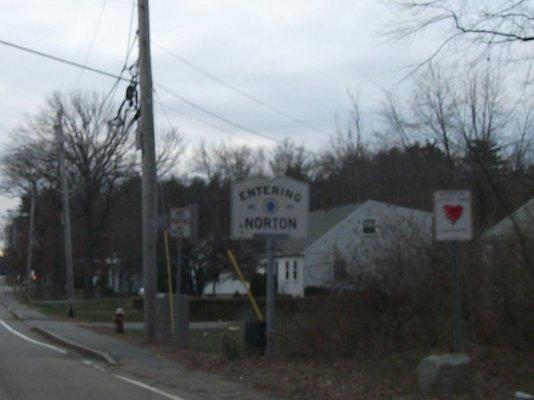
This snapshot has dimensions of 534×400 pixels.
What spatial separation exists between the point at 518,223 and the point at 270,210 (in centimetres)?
462

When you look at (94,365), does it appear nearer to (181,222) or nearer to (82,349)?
(82,349)

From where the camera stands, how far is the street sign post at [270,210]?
18109 mm

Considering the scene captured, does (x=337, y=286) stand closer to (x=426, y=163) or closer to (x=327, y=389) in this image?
(x=327, y=389)

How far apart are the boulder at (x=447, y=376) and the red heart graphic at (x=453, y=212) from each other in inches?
72.5

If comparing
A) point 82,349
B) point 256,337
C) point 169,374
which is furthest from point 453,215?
point 82,349

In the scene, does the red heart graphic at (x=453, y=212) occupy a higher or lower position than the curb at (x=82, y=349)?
higher

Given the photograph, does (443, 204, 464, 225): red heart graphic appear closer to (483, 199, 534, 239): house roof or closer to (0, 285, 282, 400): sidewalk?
(483, 199, 534, 239): house roof

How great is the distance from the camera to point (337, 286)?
1767 cm

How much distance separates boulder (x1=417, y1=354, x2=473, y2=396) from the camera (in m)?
13.0

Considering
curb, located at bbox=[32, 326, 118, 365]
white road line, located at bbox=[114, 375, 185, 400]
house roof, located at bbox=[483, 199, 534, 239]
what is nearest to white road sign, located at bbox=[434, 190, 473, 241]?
house roof, located at bbox=[483, 199, 534, 239]

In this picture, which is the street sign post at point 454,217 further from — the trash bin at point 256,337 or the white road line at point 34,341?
the white road line at point 34,341

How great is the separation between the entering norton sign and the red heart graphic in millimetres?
5346

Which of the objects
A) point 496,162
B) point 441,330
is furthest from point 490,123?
point 441,330

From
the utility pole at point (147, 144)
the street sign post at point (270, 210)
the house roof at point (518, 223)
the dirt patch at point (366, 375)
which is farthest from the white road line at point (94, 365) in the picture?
the house roof at point (518, 223)
